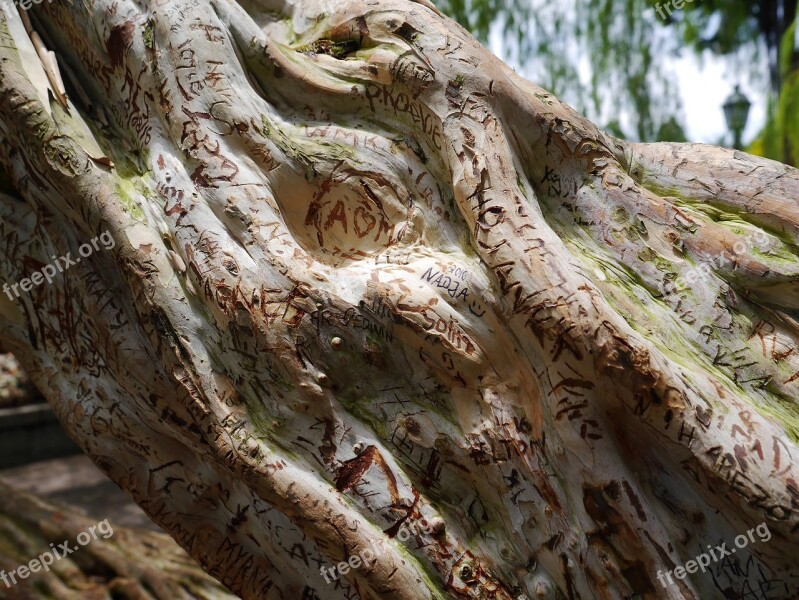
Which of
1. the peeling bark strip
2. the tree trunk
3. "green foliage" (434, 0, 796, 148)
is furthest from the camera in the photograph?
"green foliage" (434, 0, 796, 148)

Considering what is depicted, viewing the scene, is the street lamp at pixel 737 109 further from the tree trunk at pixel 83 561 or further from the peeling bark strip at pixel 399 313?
the tree trunk at pixel 83 561

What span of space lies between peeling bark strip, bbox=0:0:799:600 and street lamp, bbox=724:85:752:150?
17.0 feet

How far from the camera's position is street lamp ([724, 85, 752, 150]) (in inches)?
262

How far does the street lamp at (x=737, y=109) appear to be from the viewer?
666cm

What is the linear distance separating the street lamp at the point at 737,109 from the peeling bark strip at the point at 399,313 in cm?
519

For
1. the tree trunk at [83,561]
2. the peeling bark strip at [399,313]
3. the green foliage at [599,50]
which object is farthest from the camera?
the green foliage at [599,50]

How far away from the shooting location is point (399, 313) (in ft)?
5.61

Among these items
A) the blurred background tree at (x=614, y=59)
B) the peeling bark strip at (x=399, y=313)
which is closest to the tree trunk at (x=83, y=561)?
the peeling bark strip at (x=399, y=313)

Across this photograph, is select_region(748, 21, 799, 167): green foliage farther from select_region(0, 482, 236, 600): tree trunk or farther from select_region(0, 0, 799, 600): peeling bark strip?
select_region(0, 482, 236, 600): tree trunk

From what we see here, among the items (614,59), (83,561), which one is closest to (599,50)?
(614,59)

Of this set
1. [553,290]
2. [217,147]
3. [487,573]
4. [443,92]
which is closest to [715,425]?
[553,290]

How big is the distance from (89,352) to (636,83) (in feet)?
18.6

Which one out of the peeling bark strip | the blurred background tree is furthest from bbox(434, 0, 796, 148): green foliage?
the peeling bark strip

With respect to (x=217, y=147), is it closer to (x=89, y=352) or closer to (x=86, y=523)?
(x=89, y=352)
